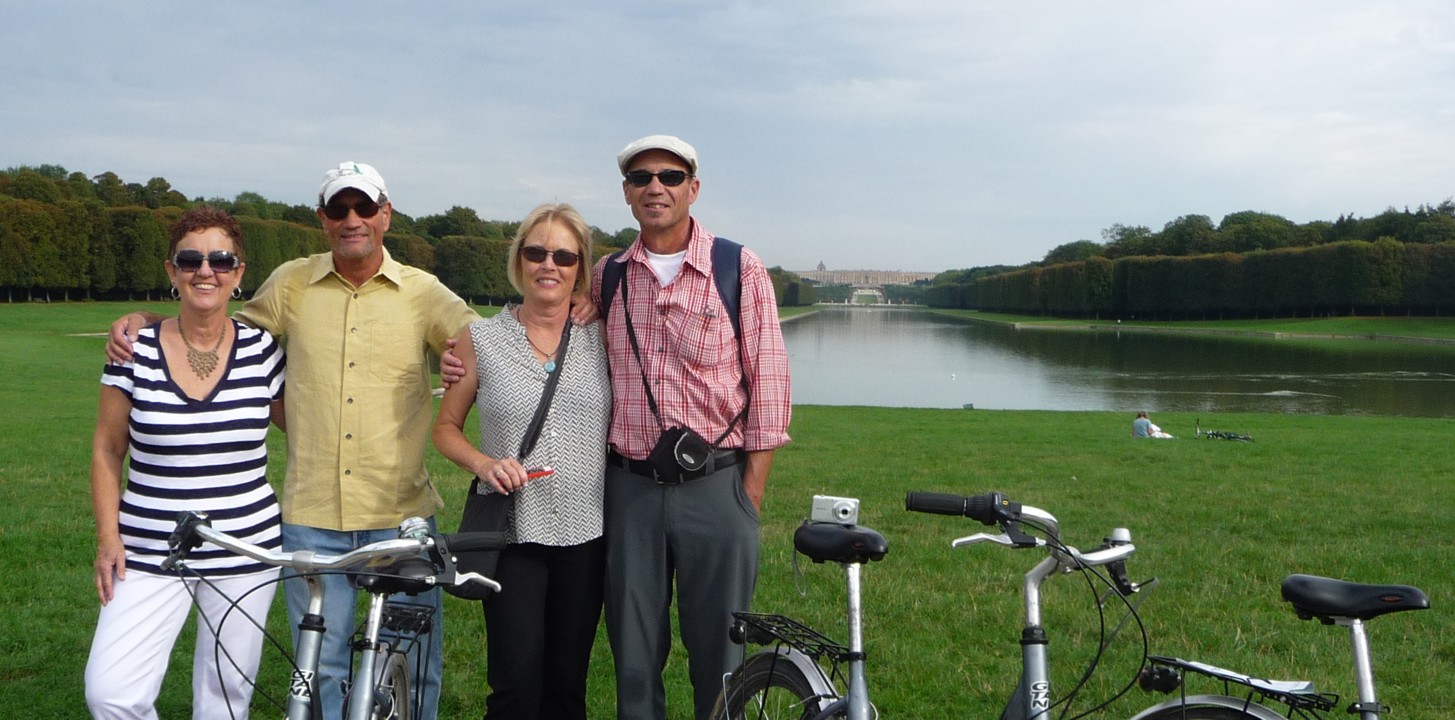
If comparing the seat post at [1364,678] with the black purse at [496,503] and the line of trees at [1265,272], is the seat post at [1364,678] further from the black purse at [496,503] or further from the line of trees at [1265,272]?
the line of trees at [1265,272]

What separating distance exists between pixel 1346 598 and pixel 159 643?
3.21 m

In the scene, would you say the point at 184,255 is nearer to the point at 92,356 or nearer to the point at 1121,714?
the point at 1121,714

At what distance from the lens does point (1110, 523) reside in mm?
10062

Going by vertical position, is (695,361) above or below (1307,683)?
above

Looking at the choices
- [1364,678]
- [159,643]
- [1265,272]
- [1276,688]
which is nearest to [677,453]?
[159,643]

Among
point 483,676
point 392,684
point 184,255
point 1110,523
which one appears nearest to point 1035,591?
point 392,684

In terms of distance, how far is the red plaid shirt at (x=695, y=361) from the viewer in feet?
12.6

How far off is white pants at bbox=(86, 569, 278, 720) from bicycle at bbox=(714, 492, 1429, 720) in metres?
1.49

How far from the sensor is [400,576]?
273 cm

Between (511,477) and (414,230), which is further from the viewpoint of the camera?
(414,230)

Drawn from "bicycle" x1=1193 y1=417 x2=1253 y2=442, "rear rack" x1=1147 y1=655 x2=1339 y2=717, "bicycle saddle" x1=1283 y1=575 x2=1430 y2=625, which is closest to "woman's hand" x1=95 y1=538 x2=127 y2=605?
"rear rack" x1=1147 y1=655 x2=1339 y2=717

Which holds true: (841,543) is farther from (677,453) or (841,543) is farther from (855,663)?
(677,453)

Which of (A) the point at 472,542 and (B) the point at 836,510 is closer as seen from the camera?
(A) the point at 472,542

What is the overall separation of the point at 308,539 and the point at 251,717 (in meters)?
1.45
